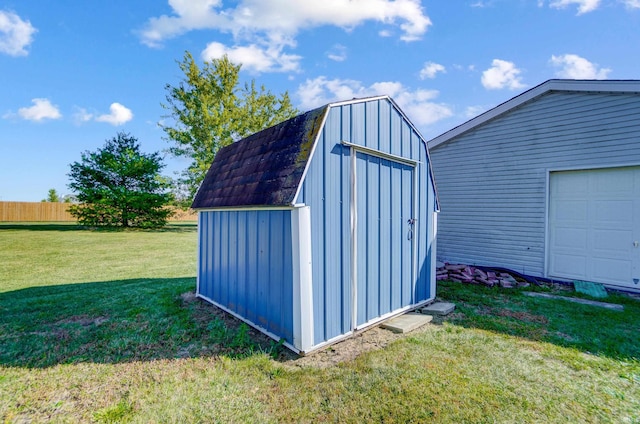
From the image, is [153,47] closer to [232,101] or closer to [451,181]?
[451,181]

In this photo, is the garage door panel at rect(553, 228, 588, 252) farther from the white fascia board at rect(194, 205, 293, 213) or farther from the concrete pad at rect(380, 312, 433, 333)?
the white fascia board at rect(194, 205, 293, 213)

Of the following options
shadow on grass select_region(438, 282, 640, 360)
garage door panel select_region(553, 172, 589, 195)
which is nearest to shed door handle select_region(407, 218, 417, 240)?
shadow on grass select_region(438, 282, 640, 360)

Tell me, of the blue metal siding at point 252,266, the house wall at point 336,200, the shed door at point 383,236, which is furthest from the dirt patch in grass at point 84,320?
the shed door at point 383,236

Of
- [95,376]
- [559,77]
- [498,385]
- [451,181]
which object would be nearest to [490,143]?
[451,181]

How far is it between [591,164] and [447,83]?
10.7 feet

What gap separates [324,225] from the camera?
3053 mm

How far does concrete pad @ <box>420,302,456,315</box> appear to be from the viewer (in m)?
4.19

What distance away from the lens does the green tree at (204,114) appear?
2095cm

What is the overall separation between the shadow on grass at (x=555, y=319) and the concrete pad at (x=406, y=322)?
1.03 ft

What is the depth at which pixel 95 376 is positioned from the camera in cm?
254

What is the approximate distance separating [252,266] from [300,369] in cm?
135

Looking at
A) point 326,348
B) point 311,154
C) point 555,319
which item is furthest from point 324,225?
point 555,319

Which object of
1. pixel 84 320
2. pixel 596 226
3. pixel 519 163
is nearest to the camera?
pixel 84 320

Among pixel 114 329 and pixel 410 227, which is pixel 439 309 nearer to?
pixel 410 227
